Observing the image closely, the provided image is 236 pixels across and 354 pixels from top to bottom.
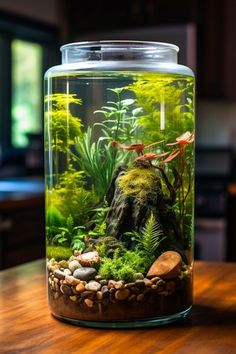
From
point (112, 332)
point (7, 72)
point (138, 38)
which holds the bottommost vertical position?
point (112, 332)

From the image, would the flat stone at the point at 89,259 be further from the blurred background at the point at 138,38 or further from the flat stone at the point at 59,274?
the blurred background at the point at 138,38

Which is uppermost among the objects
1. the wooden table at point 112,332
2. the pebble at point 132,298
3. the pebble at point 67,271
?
the pebble at point 67,271

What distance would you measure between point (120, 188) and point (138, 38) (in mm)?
3494

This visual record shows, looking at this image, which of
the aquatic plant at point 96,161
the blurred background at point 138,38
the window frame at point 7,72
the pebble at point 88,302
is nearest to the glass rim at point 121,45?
the aquatic plant at point 96,161

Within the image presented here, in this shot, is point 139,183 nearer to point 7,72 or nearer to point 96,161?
point 96,161

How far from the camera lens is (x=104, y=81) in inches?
33.0

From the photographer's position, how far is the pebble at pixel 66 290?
85cm

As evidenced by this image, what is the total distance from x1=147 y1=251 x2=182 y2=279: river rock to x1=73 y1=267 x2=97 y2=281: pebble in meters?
0.07

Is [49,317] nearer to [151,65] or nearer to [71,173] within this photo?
[71,173]

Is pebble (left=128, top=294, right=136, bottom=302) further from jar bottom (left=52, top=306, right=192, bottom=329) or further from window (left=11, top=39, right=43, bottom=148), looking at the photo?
window (left=11, top=39, right=43, bottom=148)

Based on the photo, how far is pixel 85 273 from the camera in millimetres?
819

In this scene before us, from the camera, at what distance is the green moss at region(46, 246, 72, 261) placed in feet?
2.75

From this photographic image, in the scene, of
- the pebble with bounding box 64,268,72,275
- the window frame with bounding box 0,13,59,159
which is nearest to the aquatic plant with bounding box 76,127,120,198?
the pebble with bounding box 64,268,72,275

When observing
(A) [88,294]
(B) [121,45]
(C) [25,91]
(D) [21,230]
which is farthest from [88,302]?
(C) [25,91]
